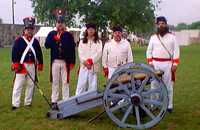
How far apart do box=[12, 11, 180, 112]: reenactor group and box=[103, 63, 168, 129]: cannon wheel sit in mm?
1168

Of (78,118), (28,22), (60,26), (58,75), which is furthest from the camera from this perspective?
(28,22)

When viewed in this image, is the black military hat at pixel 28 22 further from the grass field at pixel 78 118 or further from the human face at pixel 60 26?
the grass field at pixel 78 118

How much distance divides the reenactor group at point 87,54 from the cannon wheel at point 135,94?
3.83ft

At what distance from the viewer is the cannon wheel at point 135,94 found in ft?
23.0

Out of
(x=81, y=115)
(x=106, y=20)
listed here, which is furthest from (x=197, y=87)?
(x=106, y=20)

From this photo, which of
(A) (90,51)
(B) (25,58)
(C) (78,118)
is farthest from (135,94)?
(B) (25,58)

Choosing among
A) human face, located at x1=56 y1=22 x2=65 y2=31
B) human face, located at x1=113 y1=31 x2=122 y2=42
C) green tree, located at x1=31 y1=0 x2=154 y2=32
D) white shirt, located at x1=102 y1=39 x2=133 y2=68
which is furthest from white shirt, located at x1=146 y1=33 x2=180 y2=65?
green tree, located at x1=31 y1=0 x2=154 y2=32

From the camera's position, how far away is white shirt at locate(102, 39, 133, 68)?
8.33 metres

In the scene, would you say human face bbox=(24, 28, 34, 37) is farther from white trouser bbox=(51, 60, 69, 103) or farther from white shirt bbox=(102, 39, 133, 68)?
white shirt bbox=(102, 39, 133, 68)

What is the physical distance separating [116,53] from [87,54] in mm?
508

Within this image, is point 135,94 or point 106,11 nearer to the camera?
point 135,94

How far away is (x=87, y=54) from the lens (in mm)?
8383

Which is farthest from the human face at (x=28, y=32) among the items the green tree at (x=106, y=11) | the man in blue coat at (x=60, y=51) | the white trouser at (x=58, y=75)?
the green tree at (x=106, y=11)

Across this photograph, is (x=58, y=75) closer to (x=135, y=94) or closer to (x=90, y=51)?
(x=90, y=51)
